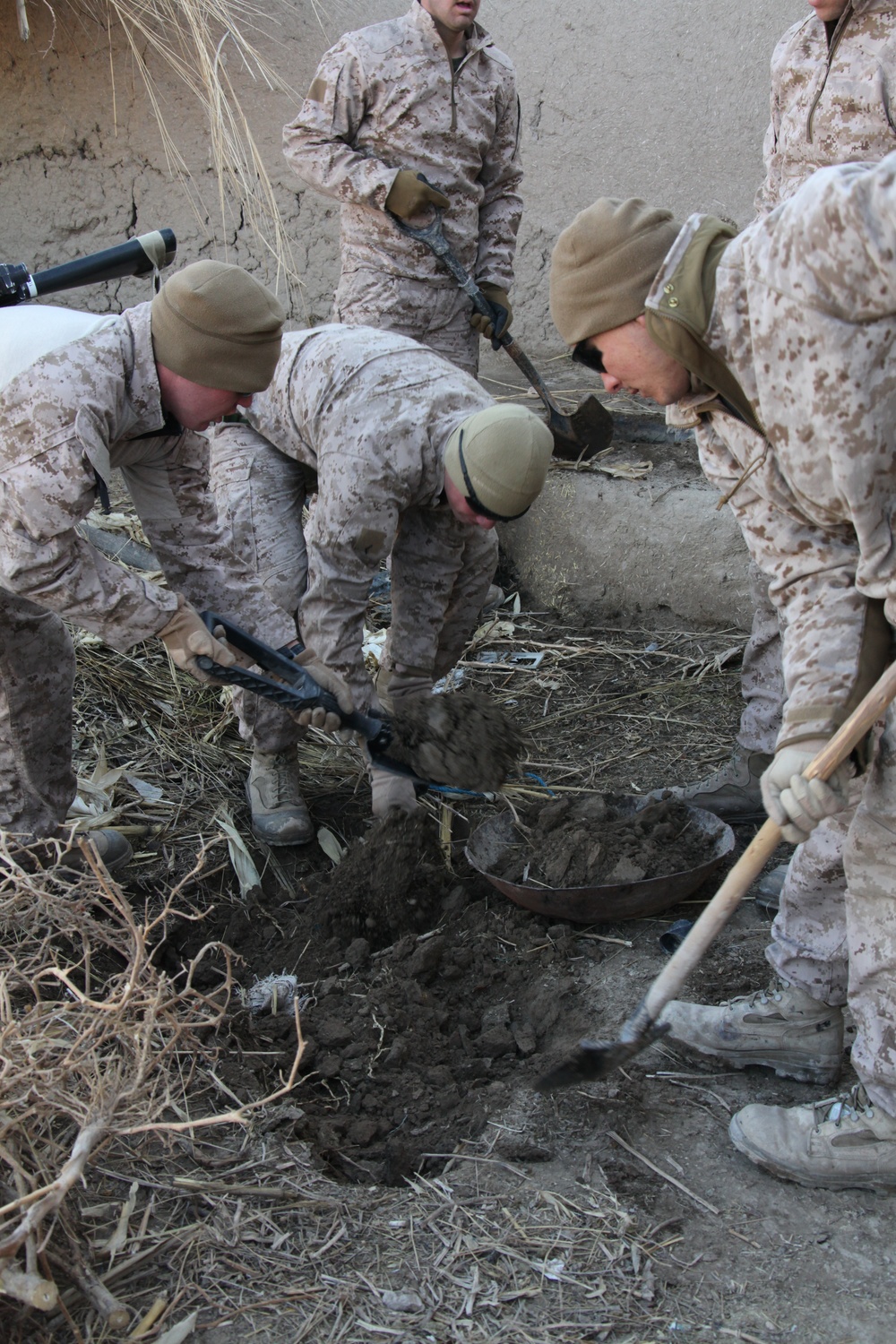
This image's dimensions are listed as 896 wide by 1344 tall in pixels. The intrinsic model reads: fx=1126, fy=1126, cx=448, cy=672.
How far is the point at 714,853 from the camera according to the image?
3.33 m

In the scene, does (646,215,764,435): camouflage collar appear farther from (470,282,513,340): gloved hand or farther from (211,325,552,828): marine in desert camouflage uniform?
(470,282,513,340): gloved hand

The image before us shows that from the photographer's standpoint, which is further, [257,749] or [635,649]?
[635,649]

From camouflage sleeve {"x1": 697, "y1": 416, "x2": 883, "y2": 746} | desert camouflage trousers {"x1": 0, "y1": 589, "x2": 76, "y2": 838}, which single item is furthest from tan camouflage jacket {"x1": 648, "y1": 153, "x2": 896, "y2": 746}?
desert camouflage trousers {"x1": 0, "y1": 589, "x2": 76, "y2": 838}

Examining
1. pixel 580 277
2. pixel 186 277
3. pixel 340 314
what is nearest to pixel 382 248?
pixel 340 314

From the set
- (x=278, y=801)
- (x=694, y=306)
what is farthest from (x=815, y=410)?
(x=278, y=801)

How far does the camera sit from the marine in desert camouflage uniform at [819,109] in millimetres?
3217

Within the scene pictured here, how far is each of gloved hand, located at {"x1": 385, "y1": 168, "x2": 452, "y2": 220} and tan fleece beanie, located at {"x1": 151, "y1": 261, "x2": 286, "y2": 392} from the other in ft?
5.68

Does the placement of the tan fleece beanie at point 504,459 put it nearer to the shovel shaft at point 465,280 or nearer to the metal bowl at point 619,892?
the metal bowl at point 619,892

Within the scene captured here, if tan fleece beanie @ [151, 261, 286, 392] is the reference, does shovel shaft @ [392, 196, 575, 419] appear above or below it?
below

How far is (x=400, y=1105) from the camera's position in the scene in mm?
2756

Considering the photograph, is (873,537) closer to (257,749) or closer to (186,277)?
(186,277)

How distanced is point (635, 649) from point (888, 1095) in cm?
318

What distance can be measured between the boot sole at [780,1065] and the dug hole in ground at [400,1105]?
0.11 feet

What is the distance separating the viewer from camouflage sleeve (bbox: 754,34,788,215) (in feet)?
11.4
